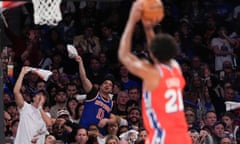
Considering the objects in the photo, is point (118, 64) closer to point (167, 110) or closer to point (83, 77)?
point (83, 77)

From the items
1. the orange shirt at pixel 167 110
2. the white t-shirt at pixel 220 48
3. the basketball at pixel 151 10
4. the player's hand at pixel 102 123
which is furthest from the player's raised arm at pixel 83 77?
the orange shirt at pixel 167 110

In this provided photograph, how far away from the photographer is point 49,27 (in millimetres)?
17812

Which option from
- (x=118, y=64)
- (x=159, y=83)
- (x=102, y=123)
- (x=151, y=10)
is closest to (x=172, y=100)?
(x=159, y=83)

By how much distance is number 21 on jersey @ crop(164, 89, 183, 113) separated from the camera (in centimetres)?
874

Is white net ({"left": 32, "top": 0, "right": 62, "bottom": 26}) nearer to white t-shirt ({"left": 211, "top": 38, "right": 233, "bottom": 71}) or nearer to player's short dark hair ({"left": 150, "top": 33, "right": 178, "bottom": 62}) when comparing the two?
player's short dark hair ({"left": 150, "top": 33, "right": 178, "bottom": 62})

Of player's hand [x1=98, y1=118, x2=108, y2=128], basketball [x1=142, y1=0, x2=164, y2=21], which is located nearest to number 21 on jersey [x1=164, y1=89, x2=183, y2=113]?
basketball [x1=142, y1=0, x2=164, y2=21]

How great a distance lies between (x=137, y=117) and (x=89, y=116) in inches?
34.8

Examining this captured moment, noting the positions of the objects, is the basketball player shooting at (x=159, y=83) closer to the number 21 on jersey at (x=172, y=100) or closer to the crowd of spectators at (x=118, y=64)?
the number 21 on jersey at (x=172, y=100)

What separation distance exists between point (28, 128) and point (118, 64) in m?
4.02

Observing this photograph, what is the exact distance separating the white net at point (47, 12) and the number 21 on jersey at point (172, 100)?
2.82 metres

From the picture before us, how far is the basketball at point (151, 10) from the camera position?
8.78m

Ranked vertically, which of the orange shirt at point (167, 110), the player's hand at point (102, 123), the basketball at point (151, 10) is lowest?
the player's hand at point (102, 123)

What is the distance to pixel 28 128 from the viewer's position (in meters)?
13.2

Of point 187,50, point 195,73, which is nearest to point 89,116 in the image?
point 195,73
